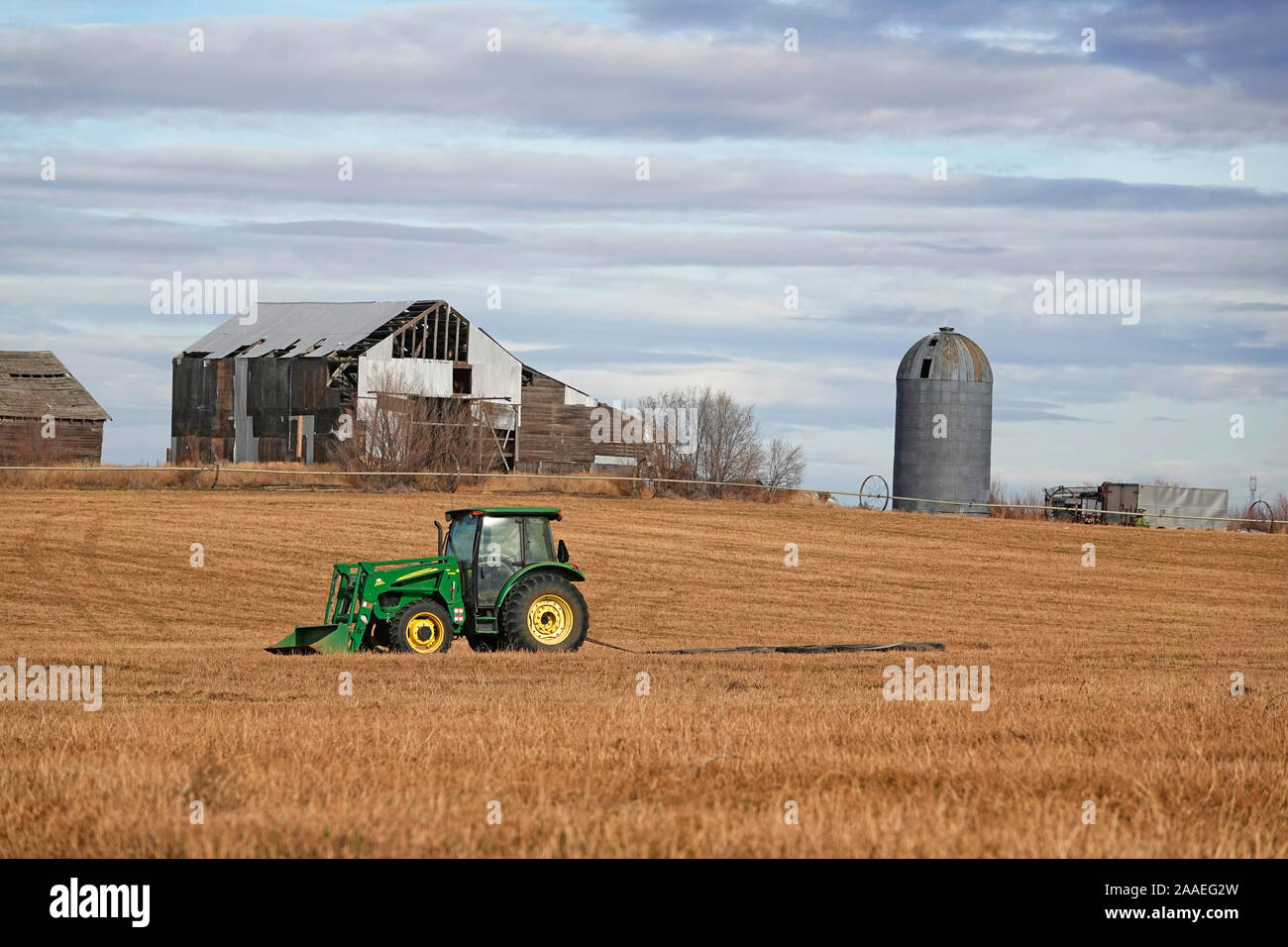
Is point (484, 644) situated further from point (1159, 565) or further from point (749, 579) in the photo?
point (1159, 565)

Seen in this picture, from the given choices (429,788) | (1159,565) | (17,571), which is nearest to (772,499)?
(1159,565)

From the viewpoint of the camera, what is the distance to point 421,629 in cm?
1892

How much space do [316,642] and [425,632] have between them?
1.51m

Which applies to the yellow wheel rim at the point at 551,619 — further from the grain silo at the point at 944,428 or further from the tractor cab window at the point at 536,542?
the grain silo at the point at 944,428

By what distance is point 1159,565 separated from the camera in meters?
39.1

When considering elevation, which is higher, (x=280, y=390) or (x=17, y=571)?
(x=280, y=390)

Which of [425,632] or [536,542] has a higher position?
[536,542]

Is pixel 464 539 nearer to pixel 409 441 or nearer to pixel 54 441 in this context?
pixel 409 441

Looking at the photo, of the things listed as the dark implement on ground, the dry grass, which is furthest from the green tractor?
the dark implement on ground

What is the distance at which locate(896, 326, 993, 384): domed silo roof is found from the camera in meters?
49.7

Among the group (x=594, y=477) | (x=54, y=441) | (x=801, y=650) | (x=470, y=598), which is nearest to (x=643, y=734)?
(x=470, y=598)

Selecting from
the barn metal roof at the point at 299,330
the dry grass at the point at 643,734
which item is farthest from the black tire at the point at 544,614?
the barn metal roof at the point at 299,330

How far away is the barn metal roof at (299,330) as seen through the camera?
5638 centimetres

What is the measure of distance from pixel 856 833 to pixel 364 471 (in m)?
40.9
